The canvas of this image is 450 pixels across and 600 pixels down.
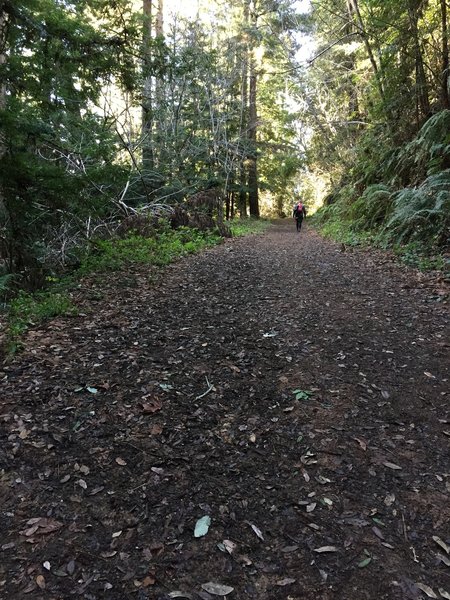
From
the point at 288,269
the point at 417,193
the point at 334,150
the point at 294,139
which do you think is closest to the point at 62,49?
the point at 288,269

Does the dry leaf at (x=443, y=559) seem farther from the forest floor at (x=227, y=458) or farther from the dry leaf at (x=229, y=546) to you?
the dry leaf at (x=229, y=546)

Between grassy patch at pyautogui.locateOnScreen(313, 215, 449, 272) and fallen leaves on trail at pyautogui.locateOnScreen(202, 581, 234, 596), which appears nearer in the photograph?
fallen leaves on trail at pyautogui.locateOnScreen(202, 581, 234, 596)

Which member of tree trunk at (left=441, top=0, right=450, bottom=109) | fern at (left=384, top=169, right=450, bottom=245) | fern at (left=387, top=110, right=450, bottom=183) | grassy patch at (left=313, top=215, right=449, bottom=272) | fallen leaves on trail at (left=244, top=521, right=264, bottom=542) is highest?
tree trunk at (left=441, top=0, right=450, bottom=109)

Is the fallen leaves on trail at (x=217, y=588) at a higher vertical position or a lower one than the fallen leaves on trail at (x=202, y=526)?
lower

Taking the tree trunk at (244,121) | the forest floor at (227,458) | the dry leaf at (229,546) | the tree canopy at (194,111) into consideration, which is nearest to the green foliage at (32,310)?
the forest floor at (227,458)

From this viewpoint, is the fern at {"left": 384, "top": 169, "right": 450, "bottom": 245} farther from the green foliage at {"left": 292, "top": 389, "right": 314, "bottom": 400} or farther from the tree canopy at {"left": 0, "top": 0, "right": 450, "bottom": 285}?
the green foliage at {"left": 292, "top": 389, "right": 314, "bottom": 400}

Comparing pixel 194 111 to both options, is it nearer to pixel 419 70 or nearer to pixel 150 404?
pixel 419 70

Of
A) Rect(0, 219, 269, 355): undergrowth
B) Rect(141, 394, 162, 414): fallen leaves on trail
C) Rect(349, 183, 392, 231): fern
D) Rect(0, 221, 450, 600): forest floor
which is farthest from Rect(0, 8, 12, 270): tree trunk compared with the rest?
Rect(349, 183, 392, 231): fern

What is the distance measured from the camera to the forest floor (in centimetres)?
222

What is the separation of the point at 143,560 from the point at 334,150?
77.3 feet

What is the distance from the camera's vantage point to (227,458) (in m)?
3.07

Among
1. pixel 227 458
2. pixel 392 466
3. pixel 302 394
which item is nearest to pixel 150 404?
pixel 227 458

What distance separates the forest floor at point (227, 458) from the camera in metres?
2.22

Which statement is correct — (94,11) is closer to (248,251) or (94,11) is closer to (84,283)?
(84,283)
